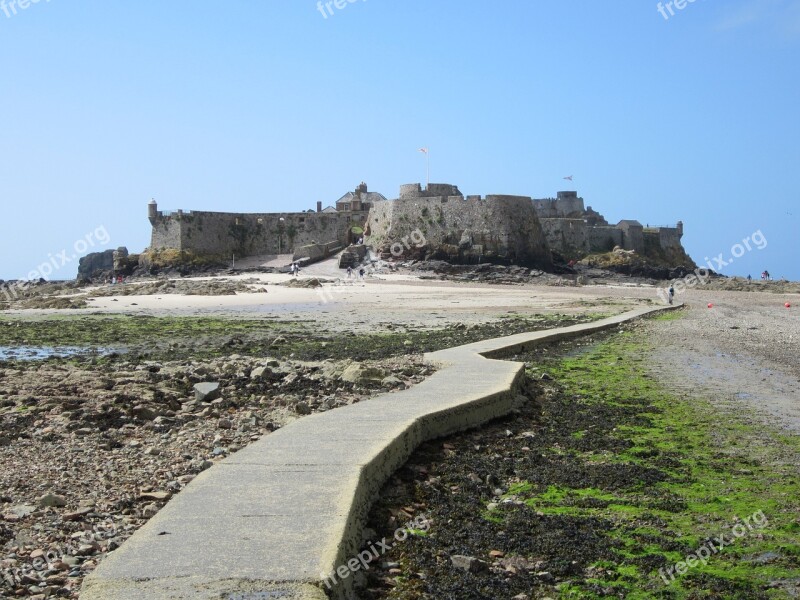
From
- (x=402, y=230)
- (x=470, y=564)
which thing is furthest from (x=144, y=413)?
(x=402, y=230)

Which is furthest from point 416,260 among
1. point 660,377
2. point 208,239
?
point 660,377

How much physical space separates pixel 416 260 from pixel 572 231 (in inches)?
618

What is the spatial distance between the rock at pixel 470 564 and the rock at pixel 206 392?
15.3ft

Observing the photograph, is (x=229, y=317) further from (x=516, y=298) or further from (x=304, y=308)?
(x=516, y=298)

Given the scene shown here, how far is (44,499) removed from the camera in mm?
4891

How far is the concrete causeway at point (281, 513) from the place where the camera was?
3.32 metres

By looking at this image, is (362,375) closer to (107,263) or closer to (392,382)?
(392,382)

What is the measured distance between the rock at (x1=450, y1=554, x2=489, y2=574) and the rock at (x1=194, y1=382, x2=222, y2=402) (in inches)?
184

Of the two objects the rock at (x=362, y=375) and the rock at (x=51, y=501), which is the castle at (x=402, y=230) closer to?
the rock at (x=362, y=375)

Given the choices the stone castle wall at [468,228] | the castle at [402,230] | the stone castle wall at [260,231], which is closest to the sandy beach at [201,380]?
the stone castle wall at [468,228]

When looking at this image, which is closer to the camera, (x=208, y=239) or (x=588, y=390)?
(x=588, y=390)

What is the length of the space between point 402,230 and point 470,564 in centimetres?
4503

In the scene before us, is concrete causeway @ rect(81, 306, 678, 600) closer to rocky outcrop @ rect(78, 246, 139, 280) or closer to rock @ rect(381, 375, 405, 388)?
rock @ rect(381, 375, 405, 388)

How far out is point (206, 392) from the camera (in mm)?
8375
